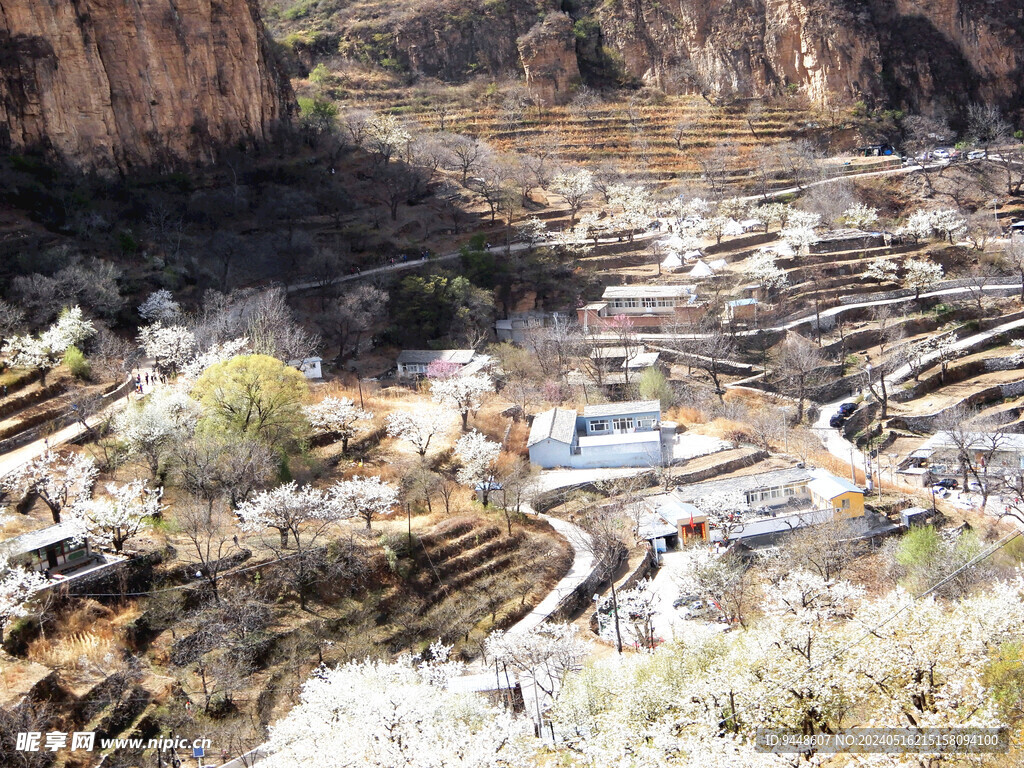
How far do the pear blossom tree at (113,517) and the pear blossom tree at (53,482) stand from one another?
838 millimetres

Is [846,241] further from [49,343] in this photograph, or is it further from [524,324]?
[49,343]

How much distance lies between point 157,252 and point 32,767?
105ft

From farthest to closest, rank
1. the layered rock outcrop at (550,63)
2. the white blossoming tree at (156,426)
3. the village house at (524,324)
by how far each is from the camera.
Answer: the layered rock outcrop at (550,63), the village house at (524,324), the white blossoming tree at (156,426)

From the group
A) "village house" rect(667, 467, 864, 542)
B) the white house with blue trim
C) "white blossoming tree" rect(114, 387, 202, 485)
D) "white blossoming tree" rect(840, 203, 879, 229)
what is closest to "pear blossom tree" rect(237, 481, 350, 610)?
"white blossoming tree" rect(114, 387, 202, 485)

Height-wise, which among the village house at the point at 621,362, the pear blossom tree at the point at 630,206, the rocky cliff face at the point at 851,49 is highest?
the rocky cliff face at the point at 851,49

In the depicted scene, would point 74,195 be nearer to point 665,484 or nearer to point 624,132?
point 665,484

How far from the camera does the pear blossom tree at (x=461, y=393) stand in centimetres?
3672

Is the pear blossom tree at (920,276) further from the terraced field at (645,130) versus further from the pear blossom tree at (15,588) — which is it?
the pear blossom tree at (15,588)

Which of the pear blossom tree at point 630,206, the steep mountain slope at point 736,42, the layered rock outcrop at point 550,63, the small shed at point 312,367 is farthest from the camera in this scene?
the layered rock outcrop at point 550,63

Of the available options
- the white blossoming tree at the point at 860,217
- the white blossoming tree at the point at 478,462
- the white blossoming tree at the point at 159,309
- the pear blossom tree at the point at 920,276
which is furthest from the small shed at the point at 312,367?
the white blossoming tree at the point at 860,217

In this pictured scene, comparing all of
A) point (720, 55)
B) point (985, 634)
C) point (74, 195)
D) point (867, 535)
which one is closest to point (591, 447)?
point (867, 535)

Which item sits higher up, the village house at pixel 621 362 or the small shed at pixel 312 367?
the small shed at pixel 312 367

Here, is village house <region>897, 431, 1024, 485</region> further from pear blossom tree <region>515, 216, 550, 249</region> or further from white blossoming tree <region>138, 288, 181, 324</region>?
white blossoming tree <region>138, 288, 181, 324</region>

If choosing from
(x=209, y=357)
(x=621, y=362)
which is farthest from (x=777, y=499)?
(x=209, y=357)
